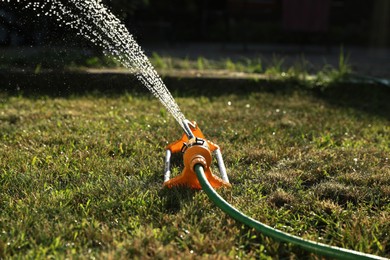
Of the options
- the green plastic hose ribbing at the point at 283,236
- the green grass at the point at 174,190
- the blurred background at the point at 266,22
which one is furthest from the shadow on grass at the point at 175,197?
the blurred background at the point at 266,22

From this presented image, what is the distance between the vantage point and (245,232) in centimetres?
208

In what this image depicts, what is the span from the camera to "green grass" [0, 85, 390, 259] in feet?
6.54

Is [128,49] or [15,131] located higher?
[128,49]

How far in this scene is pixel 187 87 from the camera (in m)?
5.38

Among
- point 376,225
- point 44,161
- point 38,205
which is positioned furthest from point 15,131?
point 376,225

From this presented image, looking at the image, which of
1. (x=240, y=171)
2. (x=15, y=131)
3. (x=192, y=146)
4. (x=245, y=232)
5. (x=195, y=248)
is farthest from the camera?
(x=15, y=131)

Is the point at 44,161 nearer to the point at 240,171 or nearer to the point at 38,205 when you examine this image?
the point at 38,205

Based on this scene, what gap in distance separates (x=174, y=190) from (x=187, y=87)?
302cm

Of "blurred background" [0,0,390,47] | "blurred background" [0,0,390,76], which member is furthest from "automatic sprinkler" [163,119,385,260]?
"blurred background" [0,0,390,47]

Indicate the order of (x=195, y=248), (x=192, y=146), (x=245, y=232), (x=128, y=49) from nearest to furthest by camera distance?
(x=195, y=248), (x=245, y=232), (x=192, y=146), (x=128, y=49)

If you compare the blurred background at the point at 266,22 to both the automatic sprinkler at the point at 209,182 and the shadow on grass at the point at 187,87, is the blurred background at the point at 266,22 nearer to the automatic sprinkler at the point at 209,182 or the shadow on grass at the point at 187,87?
the shadow on grass at the point at 187,87

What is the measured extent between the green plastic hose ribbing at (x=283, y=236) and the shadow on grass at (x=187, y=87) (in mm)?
2737

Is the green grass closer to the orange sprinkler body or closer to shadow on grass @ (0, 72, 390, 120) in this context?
the orange sprinkler body

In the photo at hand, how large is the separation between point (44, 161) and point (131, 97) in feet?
6.47
